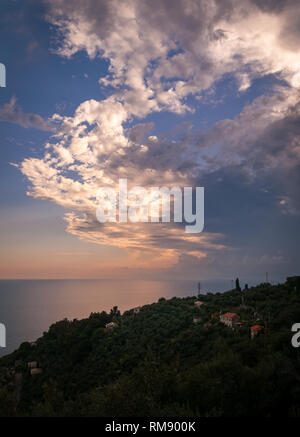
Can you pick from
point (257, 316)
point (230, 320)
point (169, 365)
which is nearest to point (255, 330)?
point (230, 320)

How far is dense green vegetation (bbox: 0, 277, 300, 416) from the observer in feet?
33.2

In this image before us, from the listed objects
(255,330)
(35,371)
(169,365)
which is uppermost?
(255,330)

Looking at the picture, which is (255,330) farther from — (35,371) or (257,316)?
(35,371)

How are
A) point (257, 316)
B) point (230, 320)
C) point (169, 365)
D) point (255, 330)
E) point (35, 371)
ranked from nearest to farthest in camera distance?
point (169, 365), point (255, 330), point (230, 320), point (257, 316), point (35, 371)

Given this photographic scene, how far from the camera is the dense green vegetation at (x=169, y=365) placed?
1012 cm

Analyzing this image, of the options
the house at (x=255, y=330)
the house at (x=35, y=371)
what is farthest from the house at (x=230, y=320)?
the house at (x=35, y=371)

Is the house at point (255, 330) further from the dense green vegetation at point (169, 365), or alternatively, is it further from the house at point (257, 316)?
the house at point (257, 316)

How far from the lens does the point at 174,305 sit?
43.3 meters

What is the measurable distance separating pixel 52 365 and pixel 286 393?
29.3 m

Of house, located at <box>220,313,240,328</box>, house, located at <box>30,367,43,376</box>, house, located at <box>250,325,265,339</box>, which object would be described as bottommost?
house, located at <box>30,367,43,376</box>

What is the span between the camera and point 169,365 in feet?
61.0

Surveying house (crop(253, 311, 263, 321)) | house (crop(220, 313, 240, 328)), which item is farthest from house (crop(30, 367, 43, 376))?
house (crop(253, 311, 263, 321))

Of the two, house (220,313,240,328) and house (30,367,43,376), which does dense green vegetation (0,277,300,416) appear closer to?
house (30,367,43,376)
